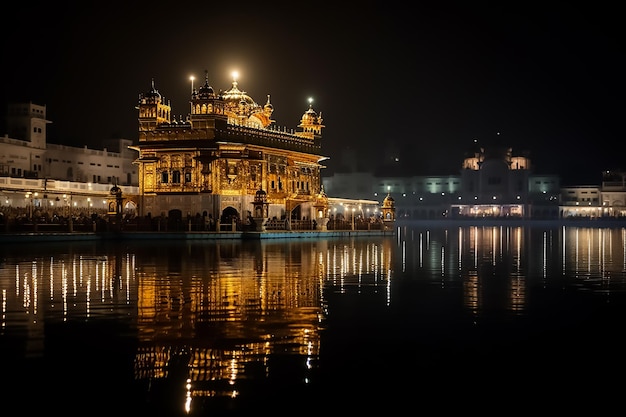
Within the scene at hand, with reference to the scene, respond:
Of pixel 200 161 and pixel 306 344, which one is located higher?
pixel 200 161

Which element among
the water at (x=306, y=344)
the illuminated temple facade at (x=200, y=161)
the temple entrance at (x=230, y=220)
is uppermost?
the illuminated temple facade at (x=200, y=161)

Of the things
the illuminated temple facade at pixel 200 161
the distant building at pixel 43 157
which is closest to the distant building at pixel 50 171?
the distant building at pixel 43 157

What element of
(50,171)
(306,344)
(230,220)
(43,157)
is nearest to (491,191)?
(50,171)

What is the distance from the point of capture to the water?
742cm

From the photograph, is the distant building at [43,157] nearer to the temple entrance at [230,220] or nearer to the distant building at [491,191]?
the temple entrance at [230,220]

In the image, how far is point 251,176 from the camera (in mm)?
50594

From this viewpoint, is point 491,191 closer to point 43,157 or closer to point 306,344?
point 43,157

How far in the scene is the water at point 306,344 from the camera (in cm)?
742

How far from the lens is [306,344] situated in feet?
32.2

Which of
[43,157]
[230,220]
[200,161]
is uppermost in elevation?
[43,157]

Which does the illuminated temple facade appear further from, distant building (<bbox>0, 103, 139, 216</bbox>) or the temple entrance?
distant building (<bbox>0, 103, 139, 216</bbox>)

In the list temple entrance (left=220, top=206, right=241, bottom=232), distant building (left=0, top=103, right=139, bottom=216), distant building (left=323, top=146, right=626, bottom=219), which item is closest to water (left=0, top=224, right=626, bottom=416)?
temple entrance (left=220, top=206, right=241, bottom=232)

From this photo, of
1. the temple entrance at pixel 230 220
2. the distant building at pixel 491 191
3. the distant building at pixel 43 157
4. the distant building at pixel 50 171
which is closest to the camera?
the temple entrance at pixel 230 220

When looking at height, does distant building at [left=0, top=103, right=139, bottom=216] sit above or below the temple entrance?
above
